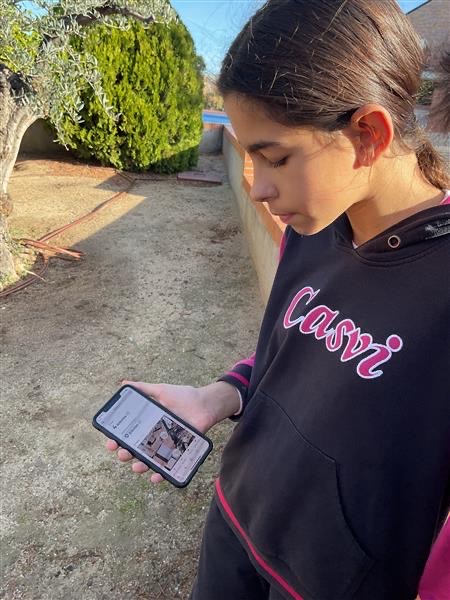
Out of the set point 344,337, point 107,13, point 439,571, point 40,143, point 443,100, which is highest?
point 107,13

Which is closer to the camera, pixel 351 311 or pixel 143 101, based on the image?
pixel 351 311

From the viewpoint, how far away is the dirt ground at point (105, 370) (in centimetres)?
171

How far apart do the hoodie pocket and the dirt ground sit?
36.9 inches

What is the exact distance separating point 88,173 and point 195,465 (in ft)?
21.5

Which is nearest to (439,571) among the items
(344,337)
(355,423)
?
(355,423)

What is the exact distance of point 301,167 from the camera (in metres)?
0.78

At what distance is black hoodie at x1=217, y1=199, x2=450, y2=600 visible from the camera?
2.30ft

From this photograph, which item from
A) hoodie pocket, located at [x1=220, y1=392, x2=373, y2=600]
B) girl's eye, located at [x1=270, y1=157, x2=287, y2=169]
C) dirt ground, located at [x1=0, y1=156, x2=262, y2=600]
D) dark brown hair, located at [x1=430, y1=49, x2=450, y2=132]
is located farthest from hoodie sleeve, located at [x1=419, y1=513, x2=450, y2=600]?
dirt ground, located at [x1=0, y1=156, x2=262, y2=600]

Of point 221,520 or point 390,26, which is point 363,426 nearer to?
point 221,520

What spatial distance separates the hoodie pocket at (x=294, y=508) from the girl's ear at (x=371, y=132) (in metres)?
0.51

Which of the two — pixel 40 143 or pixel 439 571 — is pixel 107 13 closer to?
pixel 439 571

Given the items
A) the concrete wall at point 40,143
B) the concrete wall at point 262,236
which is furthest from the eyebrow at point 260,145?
the concrete wall at point 40,143

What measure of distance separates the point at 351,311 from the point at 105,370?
220cm

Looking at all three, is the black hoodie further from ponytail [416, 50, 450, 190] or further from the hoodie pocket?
ponytail [416, 50, 450, 190]
